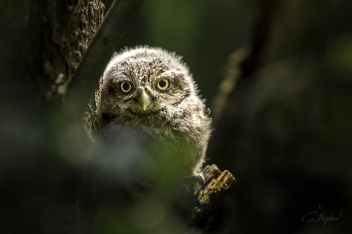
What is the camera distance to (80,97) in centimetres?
146

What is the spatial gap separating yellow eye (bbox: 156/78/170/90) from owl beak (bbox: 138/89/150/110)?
22cm

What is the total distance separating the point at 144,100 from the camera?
9.12 ft

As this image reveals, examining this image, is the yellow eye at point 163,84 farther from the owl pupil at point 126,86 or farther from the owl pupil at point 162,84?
the owl pupil at point 126,86

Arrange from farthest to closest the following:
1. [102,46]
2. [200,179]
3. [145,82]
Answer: [145,82] < [200,179] < [102,46]

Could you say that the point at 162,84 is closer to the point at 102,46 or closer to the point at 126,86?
the point at 126,86

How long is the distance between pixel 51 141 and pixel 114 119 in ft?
5.17

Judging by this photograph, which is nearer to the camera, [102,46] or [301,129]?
[102,46]

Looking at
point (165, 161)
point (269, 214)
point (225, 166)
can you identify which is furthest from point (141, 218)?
point (225, 166)

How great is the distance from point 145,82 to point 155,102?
20 cm

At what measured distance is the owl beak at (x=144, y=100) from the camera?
2750mm

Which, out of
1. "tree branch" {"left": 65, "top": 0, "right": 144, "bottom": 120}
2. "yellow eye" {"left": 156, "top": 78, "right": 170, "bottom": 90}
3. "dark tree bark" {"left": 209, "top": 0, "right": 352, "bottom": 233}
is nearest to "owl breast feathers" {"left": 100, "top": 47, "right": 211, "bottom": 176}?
"yellow eye" {"left": 156, "top": 78, "right": 170, "bottom": 90}

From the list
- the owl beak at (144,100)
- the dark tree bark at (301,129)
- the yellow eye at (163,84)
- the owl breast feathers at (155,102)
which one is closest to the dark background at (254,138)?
the dark tree bark at (301,129)

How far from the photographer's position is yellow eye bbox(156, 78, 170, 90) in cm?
302

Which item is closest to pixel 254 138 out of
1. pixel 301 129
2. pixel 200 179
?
pixel 301 129
